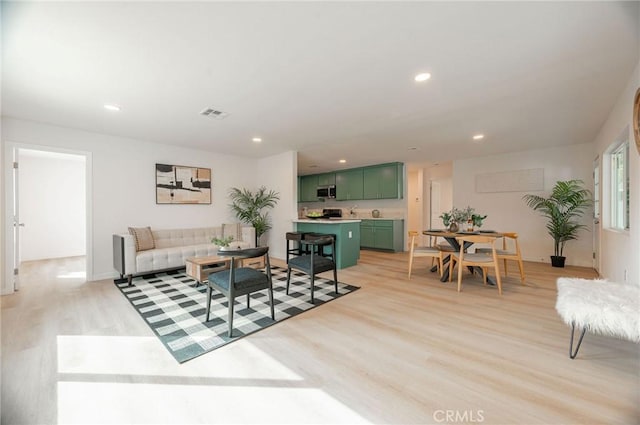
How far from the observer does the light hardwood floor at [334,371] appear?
1.39m

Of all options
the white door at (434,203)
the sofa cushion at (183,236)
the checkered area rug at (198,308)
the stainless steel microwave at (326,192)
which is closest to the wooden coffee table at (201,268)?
the checkered area rug at (198,308)

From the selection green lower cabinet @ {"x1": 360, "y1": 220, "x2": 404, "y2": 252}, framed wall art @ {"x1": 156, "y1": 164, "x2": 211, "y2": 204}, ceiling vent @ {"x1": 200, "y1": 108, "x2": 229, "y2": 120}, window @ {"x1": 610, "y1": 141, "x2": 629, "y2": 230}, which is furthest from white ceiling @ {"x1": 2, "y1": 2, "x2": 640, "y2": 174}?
green lower cabinet @ {"x1": 360, "y1": 220, "x2": 404, "y2": 252}

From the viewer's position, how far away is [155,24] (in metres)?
1.67

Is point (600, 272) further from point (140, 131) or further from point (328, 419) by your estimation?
point (140, 131)

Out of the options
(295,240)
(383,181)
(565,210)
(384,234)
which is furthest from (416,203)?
(295,240)

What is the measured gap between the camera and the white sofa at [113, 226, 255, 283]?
3732mm

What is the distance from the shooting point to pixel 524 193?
5.42m

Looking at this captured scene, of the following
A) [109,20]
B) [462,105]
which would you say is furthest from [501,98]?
[109,20]

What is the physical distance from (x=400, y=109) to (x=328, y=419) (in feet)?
10.2

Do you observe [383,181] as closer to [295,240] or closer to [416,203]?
[416,203]

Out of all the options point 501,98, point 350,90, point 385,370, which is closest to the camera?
point 385,370

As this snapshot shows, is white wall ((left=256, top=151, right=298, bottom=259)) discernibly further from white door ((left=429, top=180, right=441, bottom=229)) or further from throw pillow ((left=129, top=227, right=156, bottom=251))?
white door ((left=429, top=180, right=441, bottom=229))

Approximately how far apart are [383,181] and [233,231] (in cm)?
409

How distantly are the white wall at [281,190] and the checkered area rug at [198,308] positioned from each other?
1686mm
